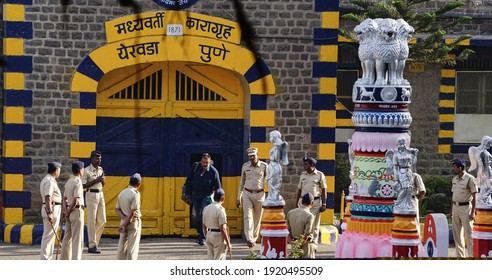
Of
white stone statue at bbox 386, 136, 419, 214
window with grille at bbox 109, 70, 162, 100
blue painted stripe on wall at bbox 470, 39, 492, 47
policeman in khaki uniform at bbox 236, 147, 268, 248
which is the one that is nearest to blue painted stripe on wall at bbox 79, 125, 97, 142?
window with grille at bbox 109, 70, 162, 100

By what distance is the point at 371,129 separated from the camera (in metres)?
15.5

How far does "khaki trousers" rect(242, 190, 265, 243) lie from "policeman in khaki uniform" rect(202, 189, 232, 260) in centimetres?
301

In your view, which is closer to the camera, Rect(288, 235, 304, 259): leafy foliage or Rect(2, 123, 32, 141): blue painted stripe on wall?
Rect(288, 235, 304, 259): leafy foliage

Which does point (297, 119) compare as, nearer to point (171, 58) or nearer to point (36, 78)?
point (171, 58)

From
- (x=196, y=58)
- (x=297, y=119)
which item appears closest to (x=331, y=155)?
(x=297, y=119)

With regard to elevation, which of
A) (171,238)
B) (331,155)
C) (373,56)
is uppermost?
(373,56)

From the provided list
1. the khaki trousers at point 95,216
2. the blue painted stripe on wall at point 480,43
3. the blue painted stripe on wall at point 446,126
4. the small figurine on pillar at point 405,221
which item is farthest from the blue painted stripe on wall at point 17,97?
the blue painted stripe on wall at point 480,43

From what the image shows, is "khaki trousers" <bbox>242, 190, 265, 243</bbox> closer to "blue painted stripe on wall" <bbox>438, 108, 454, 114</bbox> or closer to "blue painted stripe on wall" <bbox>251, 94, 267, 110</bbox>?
"blue painted stripe on wall" <bbox>251, 94, 267, 110</bbox>

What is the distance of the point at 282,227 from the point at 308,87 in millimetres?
4593

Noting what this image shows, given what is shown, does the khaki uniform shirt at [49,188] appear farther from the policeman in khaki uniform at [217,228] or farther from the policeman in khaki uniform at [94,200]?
the policeman in khaki uniform at [217,228]

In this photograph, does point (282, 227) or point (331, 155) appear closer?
point (282, 227)

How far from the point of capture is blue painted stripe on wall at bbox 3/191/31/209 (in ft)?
62.6

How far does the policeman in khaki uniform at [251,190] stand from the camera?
61.4 ft

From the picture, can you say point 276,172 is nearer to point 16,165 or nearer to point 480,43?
point 16,165
